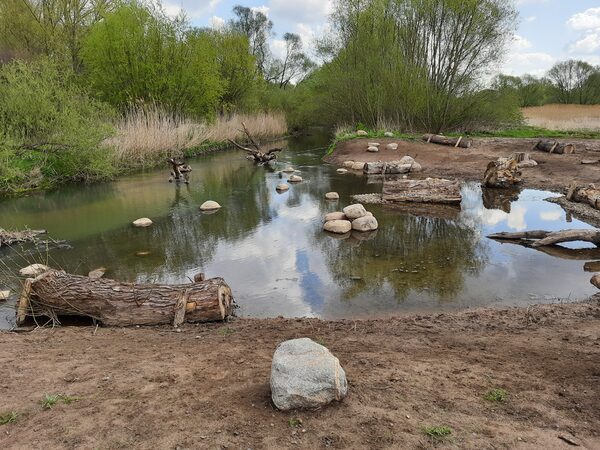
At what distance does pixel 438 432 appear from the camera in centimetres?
276

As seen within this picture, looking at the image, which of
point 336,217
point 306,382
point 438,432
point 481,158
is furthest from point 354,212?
point 481,158

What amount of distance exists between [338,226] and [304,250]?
1290mm

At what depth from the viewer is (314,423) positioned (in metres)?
2.89

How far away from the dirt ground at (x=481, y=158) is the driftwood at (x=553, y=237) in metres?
5.79

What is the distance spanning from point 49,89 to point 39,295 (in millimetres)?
10633

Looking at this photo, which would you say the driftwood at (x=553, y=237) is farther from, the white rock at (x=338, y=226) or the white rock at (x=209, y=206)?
the white rock at (x=209, y=206)

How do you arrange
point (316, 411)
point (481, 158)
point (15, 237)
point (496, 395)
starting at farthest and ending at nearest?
1. point (481, 158)
2. point (15, 237)
3. point (496, 395)
4. point (316, 411)

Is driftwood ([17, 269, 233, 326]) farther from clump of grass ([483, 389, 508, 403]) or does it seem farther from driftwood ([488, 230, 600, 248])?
driftwood ([488, 230, 600, 248])

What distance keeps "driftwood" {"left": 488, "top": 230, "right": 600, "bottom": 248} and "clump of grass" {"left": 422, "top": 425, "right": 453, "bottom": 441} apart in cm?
643

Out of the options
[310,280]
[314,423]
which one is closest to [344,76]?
[310,280]

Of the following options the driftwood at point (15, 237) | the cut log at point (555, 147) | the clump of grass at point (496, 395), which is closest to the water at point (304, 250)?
the driftwood at point (15, 237)

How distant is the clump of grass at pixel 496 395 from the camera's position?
10.4 feet

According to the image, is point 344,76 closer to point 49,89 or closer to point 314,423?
point 49,89

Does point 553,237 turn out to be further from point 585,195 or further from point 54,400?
point 54,400
